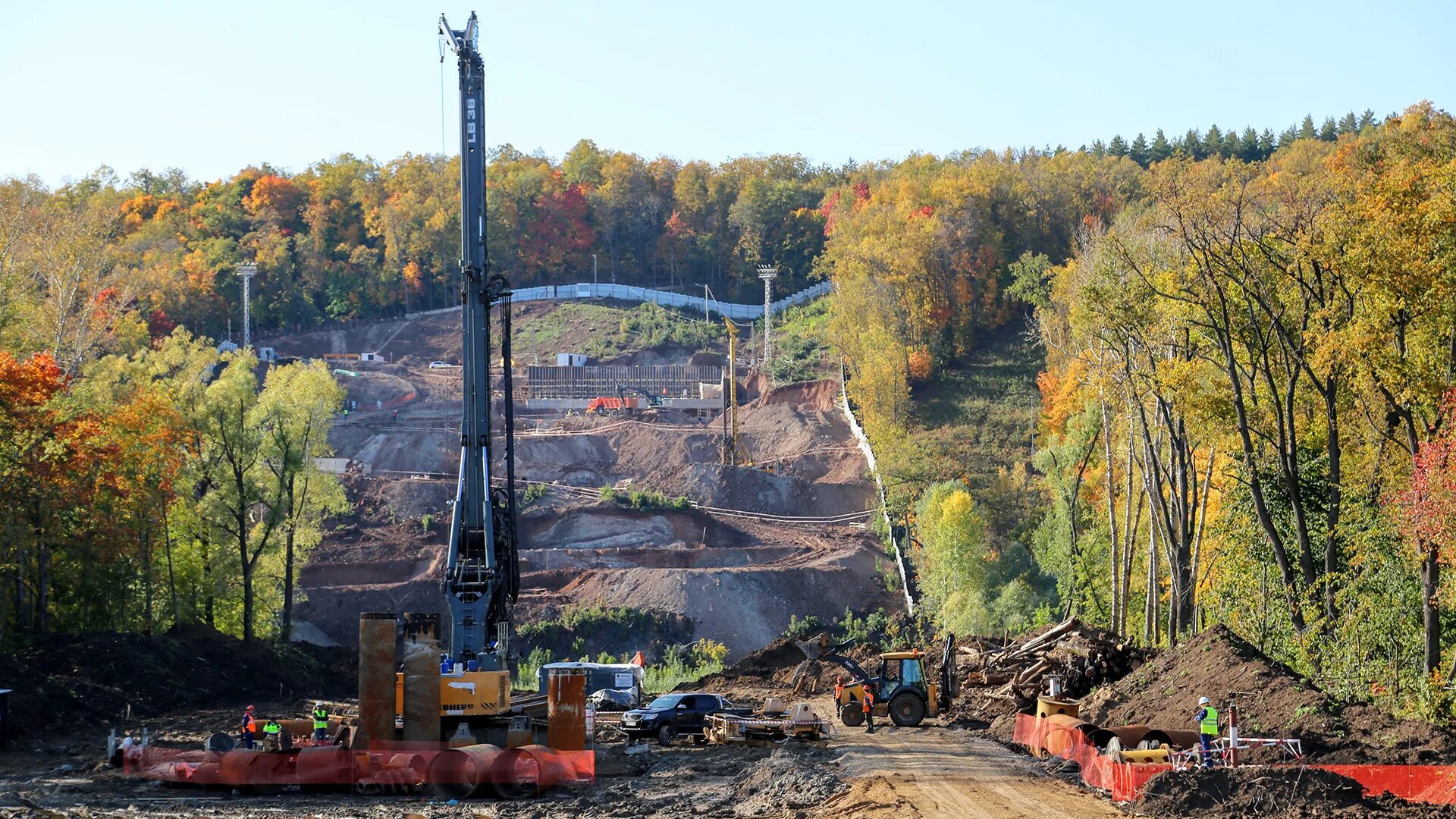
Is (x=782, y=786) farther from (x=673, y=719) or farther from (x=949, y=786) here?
(x=673, y=719)

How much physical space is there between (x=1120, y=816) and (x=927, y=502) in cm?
4328

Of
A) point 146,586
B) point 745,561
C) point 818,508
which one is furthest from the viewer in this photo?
point 818,508

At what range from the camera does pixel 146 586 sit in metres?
47.6

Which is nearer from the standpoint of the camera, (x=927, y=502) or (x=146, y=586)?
(x=146, y=586)

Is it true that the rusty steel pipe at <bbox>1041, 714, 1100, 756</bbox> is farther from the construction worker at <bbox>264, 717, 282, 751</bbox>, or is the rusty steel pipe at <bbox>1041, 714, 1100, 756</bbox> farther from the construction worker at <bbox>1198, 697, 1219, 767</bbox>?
the construction worker at <bbox>264, 717, 282, 751</bbox>

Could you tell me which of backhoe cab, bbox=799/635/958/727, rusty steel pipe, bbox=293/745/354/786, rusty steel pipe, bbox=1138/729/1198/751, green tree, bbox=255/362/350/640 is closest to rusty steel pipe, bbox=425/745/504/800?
rusty steel pipe, bbox=293/745/354/786

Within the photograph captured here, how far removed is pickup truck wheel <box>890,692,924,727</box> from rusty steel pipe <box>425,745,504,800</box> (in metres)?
11.8

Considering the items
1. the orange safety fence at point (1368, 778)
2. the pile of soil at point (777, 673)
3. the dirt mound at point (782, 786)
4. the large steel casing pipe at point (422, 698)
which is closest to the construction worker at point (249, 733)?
the large steel casing pipe at point (422, 698)

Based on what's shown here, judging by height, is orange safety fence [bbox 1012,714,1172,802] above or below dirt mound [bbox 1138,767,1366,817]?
below

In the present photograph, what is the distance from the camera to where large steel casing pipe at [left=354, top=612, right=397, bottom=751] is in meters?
25.6

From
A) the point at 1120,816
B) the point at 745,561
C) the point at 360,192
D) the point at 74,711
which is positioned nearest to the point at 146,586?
the point at 74,711

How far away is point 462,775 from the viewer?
2447 centimetres

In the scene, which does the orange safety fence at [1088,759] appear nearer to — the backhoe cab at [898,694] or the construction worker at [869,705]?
the backhoe cab at [898,694]

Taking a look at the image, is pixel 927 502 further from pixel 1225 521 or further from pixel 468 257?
pixel 468 257
